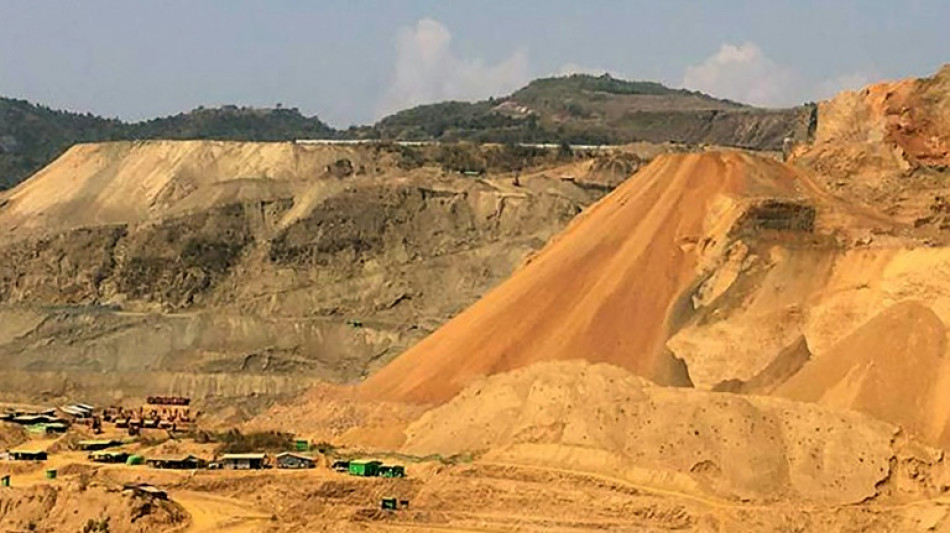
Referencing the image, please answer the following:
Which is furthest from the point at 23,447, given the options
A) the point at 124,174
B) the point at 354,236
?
the point at 124,174

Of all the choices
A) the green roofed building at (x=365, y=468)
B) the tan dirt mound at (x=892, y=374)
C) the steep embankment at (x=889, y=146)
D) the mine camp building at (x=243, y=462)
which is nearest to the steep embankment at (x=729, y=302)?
the tan dirt mound at (x=892, y=374)

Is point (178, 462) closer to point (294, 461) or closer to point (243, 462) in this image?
point (243, 462)

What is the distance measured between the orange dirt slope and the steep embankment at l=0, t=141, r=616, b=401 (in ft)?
53.4

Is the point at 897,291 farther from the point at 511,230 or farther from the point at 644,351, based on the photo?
the point at 511,230

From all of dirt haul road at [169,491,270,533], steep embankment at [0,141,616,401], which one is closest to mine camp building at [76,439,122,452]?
dirt haul road at [169,491,270,533]

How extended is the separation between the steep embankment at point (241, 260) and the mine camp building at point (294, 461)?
847 inches

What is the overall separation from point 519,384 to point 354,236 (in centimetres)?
4665

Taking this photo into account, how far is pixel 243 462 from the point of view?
2037 inches

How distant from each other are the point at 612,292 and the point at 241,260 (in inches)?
1691

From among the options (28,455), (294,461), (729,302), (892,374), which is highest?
(729,302)

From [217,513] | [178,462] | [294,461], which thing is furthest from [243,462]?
[217,513]

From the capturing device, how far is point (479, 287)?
286 ft

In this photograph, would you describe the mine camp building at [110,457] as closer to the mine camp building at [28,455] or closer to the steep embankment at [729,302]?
the mine camp building at [28,455]

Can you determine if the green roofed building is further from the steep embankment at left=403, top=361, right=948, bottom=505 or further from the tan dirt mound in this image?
the tan dirt mound
